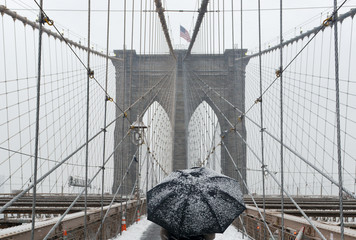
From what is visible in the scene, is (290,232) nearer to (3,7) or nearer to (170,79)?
(3,7)

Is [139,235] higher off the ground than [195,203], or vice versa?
[195,203]

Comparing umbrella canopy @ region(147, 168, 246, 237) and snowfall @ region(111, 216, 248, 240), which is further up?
umbrella canopy @ region(147, 168, 246, 237)

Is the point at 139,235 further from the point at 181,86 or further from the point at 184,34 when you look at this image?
the point at 184,34

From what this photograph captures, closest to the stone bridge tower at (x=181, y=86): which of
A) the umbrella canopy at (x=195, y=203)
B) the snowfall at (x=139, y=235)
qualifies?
the snowfall at (x=139, y=235)

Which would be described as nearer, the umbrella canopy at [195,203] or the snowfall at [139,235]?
the umbrella canopy at [195,203]

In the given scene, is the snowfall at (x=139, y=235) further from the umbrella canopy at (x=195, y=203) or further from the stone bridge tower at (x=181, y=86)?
the stone bridge tower at (x=181, y=86)

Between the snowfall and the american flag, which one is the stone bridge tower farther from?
the snowfall

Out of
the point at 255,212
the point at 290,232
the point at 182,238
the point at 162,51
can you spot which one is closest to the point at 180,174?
the point at 182,238

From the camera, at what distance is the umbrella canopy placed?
4.87ft

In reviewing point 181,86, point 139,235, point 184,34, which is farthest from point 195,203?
point 184,34

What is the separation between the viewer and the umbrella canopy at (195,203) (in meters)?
1.49

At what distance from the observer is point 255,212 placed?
15.0 feet

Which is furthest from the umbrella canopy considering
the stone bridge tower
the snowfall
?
the stone bridge tower

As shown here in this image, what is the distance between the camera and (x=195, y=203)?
154 cm
